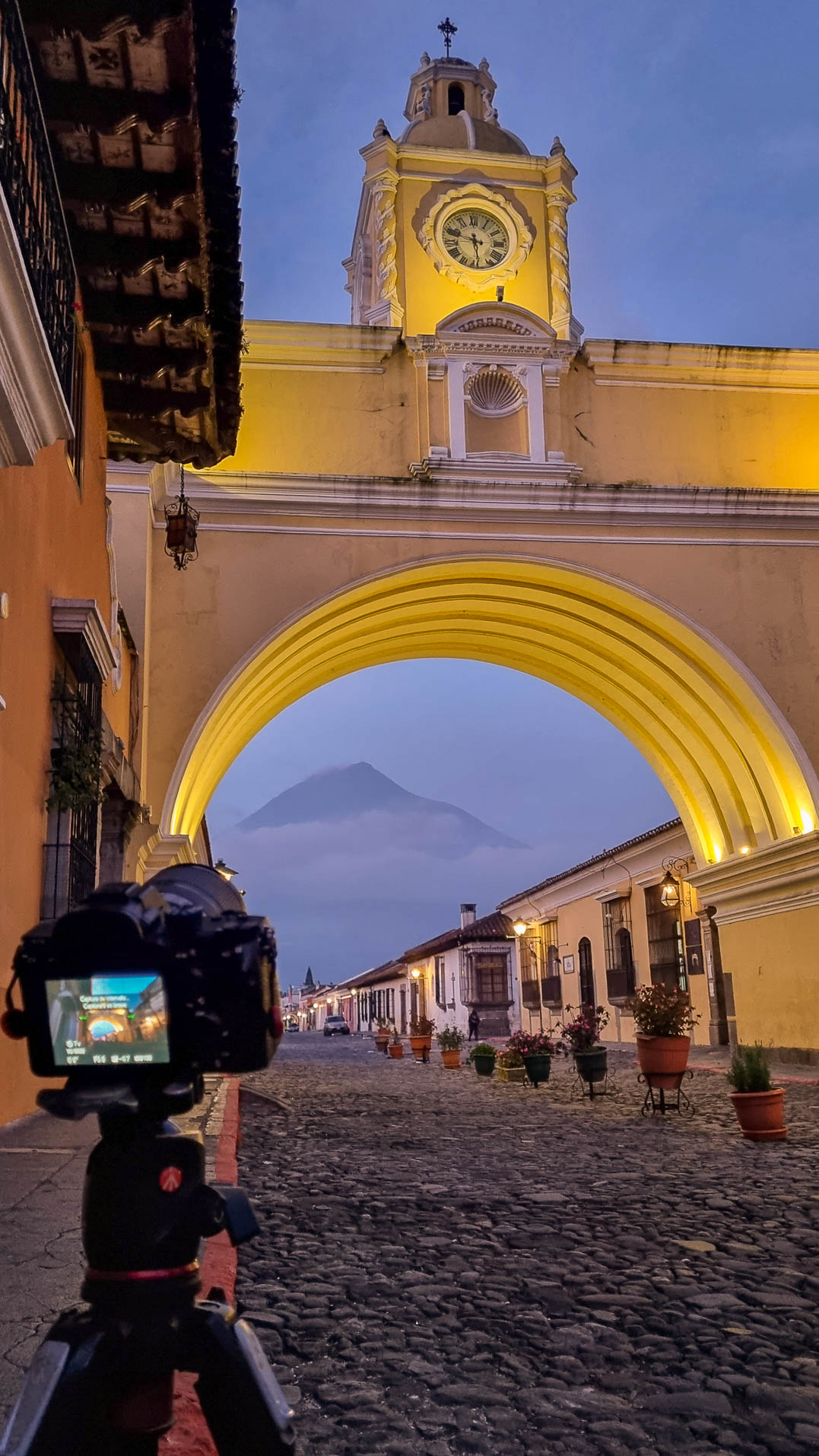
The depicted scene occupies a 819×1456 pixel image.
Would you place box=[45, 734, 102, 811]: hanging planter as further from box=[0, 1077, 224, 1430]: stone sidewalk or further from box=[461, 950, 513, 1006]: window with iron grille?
box=[461, 950, 513, 1006]: window with iron grille

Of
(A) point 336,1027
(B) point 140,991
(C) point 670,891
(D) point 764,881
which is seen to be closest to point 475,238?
(D) point 764,881

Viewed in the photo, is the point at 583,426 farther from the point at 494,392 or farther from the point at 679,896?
the point at 679,896

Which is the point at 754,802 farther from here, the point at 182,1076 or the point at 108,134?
the point at 182,1076

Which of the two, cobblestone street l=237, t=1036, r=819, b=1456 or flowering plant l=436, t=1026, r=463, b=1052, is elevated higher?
flowering plant l=436, t=1026, r=463, b=1052

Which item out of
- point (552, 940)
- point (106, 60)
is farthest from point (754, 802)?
point (552, 940)

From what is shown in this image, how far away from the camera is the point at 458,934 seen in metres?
35.5

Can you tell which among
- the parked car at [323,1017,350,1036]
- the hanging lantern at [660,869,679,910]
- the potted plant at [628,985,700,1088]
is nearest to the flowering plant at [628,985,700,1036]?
the potted plant at [628,985,700,1088]

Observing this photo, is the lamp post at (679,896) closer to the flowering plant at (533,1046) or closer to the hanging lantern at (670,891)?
the hanging lantern at (670,891)

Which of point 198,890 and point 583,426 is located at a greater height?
point 583,426

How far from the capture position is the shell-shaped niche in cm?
1583

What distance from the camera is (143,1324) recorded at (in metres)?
1.53

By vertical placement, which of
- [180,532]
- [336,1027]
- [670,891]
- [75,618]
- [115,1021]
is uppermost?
[180,532]

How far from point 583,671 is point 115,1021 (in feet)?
58.3

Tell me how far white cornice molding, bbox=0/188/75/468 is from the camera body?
269 centimetres
